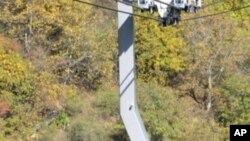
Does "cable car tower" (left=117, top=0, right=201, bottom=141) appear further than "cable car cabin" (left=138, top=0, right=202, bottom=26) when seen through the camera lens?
Yes

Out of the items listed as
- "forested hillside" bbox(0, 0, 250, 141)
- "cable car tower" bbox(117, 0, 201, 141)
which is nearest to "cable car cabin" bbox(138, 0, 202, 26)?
"cable car tower" bbox(117, 0, 201, 141)

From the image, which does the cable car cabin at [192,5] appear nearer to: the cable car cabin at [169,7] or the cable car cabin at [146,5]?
the cable car cabin at [169,7]

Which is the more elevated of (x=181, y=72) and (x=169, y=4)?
(x=169, y=4)

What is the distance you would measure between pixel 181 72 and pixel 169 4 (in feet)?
48.0

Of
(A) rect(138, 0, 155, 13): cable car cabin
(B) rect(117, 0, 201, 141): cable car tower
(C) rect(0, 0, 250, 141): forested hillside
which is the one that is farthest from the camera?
(C) rect(0, 0, 250, 141): forested hillside

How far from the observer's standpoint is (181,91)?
1927 centimetres

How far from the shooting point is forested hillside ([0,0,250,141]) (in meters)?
16.6

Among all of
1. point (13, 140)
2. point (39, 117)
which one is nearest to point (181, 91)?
point (39, 117)

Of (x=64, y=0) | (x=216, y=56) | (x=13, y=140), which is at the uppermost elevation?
(x=64, y=0)

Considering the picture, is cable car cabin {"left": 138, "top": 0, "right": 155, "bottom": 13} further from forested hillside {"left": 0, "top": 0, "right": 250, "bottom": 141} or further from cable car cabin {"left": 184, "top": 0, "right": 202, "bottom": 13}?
forested hillside {"left": 0, "top": 0, "right": 250, "bottom": 141}

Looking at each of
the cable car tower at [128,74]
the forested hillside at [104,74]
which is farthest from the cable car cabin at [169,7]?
the forested hillside at [104,74]

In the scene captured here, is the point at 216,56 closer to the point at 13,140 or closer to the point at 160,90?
the point at 160,90

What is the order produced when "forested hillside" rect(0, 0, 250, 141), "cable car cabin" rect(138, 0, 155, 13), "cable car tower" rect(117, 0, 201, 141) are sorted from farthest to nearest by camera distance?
"forested hillside" rect(0, 0, 250, 141) < "cable car tower" rect(117, 0, 201, 141) < "cable car cabin" rect(138, 0, 155, 13)

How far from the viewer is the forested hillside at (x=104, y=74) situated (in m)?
16.6
